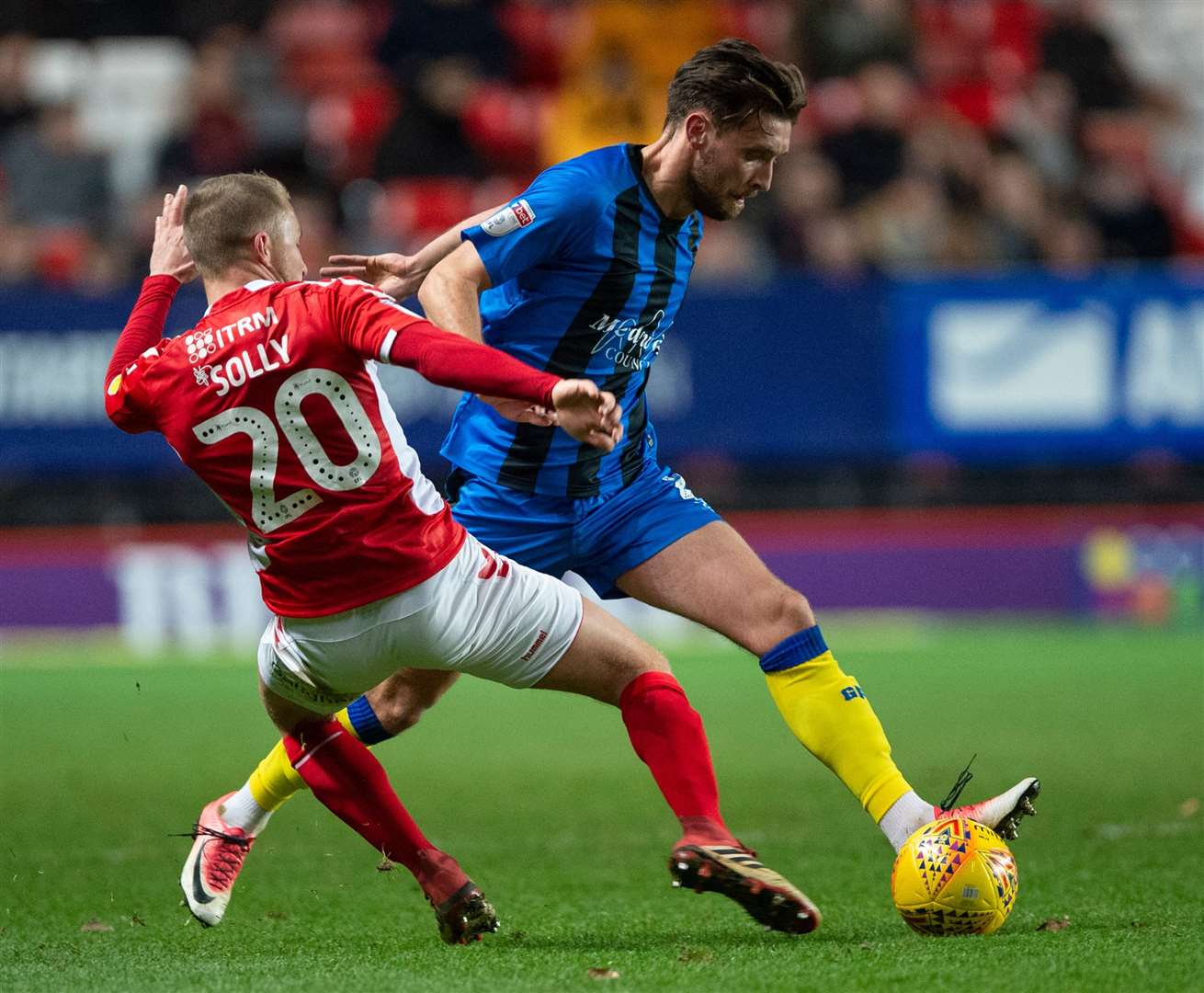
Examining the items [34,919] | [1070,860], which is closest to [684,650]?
[1070,860]

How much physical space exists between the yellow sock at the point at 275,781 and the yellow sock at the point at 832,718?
1231 millimetres

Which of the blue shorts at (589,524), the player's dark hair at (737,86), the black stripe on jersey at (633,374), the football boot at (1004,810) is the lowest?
the football boot at (1004,810)

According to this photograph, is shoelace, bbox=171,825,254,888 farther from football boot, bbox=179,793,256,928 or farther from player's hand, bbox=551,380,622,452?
player's hand, bbox=551,380,622,452

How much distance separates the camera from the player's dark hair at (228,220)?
14.7ft

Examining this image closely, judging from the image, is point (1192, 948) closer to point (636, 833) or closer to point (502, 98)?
point (636, 833)

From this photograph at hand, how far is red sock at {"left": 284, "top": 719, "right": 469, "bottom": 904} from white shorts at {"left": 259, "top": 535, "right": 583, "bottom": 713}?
0.25 metres

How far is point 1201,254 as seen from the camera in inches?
584

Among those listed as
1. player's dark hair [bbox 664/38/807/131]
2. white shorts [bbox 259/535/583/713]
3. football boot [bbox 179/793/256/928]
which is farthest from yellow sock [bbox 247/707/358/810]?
player's dark hair [bbox 664/38/807/131]

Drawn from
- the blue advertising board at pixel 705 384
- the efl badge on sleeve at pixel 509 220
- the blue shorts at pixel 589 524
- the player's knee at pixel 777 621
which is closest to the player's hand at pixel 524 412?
the efl badge on sleeve at pixel 509 220

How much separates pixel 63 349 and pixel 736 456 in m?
4.72

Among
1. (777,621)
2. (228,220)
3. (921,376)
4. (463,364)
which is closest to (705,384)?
(921,376)

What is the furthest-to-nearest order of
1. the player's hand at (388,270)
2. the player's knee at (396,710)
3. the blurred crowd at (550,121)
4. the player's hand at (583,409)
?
1. the blurred crowd at (550,121)
2. the player's knee at (396,710)
3. the player's hand at (388,270)
4. the player's hand at (583,409)

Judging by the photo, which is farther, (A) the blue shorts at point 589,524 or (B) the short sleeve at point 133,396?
(A) the blue shorts at point 589,524

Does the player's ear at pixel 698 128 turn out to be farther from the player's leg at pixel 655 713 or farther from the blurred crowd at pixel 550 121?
the blurred crowd at pixel 550 121
